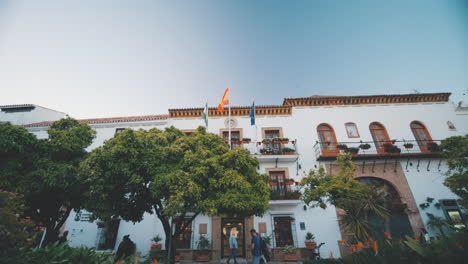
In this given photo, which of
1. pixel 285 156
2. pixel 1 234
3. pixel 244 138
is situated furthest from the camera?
pixel 244 138

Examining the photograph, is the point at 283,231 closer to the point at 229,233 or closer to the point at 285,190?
the point at 285,190

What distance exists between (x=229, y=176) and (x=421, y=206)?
1336 centimetres

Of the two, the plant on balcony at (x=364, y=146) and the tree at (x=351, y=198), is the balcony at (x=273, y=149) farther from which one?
the plant on balcony at (x=364, y=146)

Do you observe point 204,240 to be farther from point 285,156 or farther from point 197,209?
point 285,156

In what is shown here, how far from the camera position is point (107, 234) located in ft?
40.8

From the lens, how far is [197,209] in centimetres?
754

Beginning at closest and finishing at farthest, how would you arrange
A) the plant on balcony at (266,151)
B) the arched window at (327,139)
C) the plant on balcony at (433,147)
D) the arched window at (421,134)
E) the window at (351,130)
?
1. the plant on balcony at (433,147)
2. the plant on balcony at (266,151)
3. the arched window at (327,139)
4. the arched window at (421,134)
5. the window at (351,130)

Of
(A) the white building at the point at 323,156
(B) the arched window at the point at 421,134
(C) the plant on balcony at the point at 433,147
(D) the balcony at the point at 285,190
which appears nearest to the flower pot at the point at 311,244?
(A) the white building at the point at 323,156

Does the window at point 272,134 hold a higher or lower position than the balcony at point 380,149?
higher

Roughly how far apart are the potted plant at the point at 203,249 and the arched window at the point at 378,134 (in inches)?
536

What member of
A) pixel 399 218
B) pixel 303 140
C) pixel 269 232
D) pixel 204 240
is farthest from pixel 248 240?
pixel 399 218

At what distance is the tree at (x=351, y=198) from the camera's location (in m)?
7.48

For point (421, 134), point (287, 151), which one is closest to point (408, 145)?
point (421, 134)

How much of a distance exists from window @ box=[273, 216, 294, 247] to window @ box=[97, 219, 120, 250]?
407 inches
